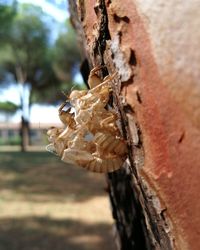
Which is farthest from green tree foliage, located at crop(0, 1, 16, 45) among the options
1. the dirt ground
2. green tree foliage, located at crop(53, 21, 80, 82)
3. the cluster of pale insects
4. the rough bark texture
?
the rough bark texture

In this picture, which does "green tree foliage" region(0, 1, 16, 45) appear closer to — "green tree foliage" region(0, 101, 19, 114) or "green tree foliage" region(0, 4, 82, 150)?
"green tree foliage" region(0, 4, 82, 150)

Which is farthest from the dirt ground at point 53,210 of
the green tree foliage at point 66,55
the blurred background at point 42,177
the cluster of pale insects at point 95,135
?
the green tree foliage at point 66,55

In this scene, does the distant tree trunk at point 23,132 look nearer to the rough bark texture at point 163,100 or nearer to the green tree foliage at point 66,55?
the green tree foliage at point 66,55

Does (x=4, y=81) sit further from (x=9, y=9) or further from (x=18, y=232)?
(x=18, y=232)

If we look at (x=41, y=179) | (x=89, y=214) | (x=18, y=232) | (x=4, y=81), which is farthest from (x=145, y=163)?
(x=4, y=81)

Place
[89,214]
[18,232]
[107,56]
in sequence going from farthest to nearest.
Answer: [89,214] → [18,232] → [107,56]

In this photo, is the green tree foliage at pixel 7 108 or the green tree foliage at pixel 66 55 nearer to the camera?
the green tree foliage at pixel 66 55

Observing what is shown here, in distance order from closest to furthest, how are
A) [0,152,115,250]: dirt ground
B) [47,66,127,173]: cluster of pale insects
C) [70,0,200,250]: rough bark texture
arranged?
[70,0,200,250]: rough bark texture
[47,66,127,173]: cluster of pale insects
[0,152,115,250]: dirt ground

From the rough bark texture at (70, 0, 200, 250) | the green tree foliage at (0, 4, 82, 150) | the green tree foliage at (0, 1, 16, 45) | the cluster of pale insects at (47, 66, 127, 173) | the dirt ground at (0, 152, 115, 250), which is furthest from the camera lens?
the green tree foliage at (0, 4, 82, 150)
